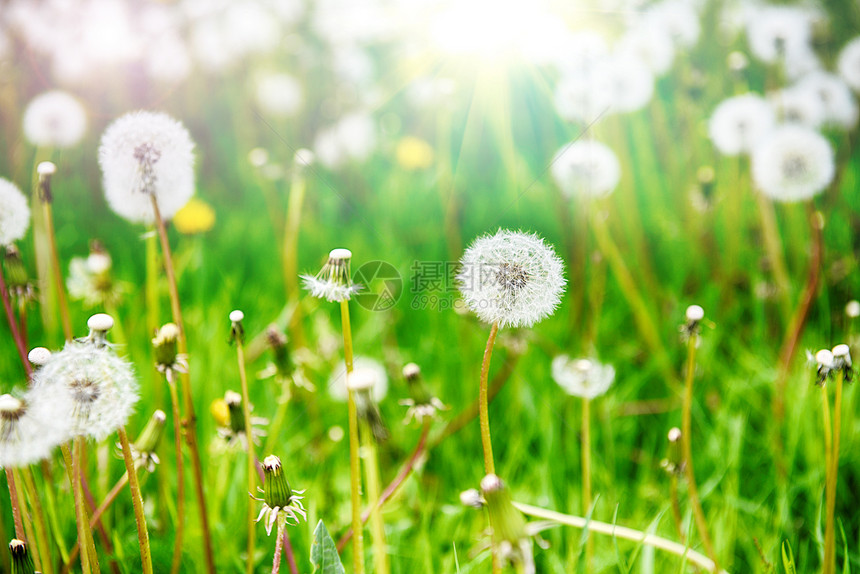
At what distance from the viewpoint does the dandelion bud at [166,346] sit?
0.77m

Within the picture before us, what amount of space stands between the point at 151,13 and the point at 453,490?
2.77 meters

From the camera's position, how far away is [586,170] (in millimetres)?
1676

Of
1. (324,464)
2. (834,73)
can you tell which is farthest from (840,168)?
(324,464)

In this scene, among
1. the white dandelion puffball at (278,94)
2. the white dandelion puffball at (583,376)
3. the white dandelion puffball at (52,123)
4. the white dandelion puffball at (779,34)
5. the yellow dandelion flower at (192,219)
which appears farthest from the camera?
the white dandelion puffball at (278,94)

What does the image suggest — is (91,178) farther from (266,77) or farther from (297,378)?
(297,378)

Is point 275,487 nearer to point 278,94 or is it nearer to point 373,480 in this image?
point 373,480

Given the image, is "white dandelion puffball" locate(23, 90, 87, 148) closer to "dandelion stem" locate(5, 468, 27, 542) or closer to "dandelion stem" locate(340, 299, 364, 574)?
"dandelion stem" locate(5, 468, 27, 542)

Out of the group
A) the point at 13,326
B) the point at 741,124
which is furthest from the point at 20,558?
the point at 741,124

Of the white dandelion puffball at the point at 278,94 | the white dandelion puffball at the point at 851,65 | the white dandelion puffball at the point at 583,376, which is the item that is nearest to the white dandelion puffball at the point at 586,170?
the white dandelion puffball at the point at 583,376

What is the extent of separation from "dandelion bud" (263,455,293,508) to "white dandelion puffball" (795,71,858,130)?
215 centimetres

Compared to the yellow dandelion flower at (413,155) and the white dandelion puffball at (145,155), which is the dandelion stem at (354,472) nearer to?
the white dandelion puffball at (145,155)

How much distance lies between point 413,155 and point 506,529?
265 centimetres

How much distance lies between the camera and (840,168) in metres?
1.99

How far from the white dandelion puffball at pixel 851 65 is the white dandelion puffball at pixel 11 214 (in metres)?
2.41
